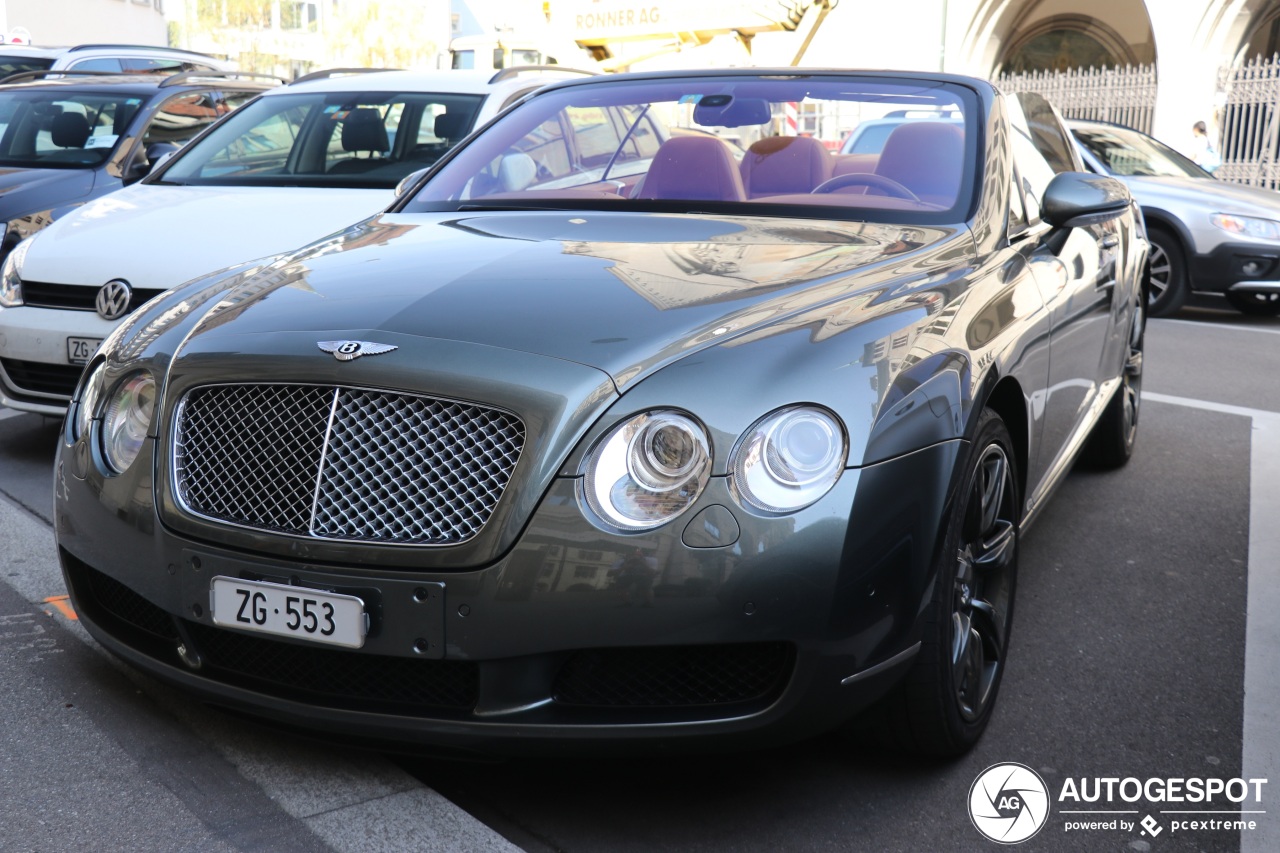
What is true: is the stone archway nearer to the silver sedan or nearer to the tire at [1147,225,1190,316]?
the silver sedan

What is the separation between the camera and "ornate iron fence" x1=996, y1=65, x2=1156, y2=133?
19.7 metres

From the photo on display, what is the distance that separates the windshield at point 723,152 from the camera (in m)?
3.59

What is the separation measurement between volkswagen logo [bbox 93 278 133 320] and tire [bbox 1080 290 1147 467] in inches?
146

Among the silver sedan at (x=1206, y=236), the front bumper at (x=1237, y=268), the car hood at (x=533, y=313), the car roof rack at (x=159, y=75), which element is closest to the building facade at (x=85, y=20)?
the car roof rack at (x=159, y=75)

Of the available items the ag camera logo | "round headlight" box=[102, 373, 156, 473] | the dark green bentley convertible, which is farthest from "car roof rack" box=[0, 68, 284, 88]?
the ag camera logo

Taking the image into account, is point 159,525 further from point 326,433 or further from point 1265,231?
point 1265,231

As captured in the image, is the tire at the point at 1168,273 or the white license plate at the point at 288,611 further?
the tire at the point at 1168,273

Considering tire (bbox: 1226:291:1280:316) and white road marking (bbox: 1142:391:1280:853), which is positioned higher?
white road marking (bbox: 1142:391:1280:853)

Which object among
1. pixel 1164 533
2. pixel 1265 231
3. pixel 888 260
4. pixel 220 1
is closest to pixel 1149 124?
pixel 1265 231

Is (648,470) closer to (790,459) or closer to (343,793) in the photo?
(790,459)

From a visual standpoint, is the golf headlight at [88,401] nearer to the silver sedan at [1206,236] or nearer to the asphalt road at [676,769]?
the asphalt road at [676,769]

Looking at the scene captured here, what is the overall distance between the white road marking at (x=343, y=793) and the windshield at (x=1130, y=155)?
30.1 ft

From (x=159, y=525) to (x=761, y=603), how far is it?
1.17 m

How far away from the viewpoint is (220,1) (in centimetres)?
4356
